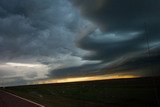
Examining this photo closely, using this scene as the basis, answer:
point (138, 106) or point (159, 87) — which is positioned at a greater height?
point (159, 87)

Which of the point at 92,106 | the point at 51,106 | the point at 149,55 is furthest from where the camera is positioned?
the point at 92,106

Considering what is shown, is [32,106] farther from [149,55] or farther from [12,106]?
[149,55]

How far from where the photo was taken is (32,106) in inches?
1073

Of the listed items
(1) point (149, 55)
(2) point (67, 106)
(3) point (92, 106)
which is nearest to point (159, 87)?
(3) point (92, 106)

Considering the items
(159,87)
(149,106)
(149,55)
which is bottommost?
(149,106)

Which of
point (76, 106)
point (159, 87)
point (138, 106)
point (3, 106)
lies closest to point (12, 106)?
point (3, 106)

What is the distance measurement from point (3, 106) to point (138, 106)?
562 inches

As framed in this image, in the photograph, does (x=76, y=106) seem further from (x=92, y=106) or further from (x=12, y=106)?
(x=12, y=106)

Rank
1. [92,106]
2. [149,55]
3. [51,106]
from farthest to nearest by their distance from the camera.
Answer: [92,106] < [51,106] < [149,55]

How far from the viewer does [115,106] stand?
30.0 m

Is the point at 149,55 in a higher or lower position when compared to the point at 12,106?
higher

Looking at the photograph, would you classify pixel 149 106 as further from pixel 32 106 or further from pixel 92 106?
pixel 32 106

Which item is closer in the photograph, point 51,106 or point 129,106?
point 51,106

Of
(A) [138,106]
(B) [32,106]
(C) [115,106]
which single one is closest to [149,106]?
(A) [138,106]
